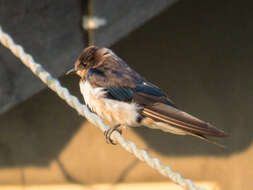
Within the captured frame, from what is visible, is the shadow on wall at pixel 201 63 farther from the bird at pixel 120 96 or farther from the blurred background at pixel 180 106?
the bird at pixel 120 96

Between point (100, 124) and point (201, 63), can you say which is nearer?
point (100, 124)

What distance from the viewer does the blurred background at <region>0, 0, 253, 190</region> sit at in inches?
177

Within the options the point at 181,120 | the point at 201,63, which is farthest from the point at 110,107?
the point at 201,63

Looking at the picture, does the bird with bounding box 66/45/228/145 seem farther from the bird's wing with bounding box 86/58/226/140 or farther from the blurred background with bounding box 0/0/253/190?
the blurred background with bounding box 0/0/253/190

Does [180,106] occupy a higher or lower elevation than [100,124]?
higher

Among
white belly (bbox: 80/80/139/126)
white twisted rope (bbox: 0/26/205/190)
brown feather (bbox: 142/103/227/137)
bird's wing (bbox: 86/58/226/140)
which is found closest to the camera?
white twisted rope (bbox: 0/26/205/190)

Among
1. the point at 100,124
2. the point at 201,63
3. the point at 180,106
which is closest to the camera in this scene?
the point at 100,124

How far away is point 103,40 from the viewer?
10.5 feet

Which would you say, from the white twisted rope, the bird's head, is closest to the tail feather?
the white twisted rope

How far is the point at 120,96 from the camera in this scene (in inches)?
94.8

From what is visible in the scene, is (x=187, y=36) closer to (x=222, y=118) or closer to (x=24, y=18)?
(x=222, y=118)

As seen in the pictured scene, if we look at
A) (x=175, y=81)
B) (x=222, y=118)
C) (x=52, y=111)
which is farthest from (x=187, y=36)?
(x=52, y=111)

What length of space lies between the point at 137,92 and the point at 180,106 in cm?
237

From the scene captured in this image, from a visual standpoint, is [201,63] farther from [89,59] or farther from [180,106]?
[89,59]
